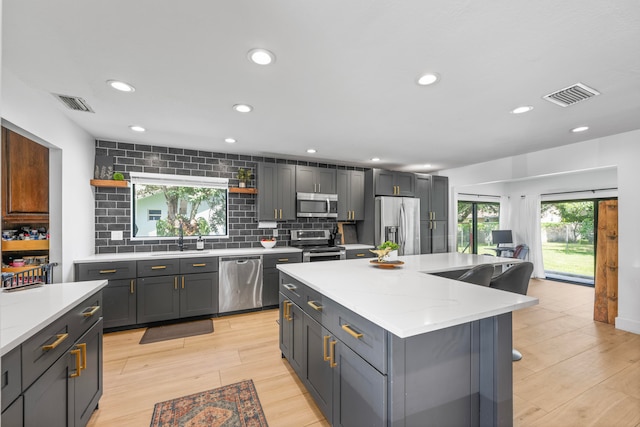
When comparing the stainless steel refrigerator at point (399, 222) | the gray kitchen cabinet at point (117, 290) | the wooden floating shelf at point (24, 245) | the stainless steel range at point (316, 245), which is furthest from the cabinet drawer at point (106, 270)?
the stainless steel refrigerator at point (399, 222)

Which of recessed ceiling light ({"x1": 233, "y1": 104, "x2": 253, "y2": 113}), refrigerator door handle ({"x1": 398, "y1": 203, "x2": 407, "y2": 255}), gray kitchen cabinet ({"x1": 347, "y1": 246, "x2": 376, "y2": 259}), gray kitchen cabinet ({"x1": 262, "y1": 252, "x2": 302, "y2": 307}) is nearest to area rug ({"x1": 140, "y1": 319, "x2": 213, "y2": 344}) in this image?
gray kitchen cabinet ({"x1": 262, "y1": 252, "x2": 302, "y2": 307})

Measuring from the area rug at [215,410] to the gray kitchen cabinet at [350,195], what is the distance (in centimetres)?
326

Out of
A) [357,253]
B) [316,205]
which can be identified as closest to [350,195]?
[316,205]

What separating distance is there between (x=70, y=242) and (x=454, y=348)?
3.64 meters

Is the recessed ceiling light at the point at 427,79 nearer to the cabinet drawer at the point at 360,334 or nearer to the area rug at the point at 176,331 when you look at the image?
the cabinet drawer at the point at 360,334

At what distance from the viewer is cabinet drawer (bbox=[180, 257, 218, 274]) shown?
3734 mm

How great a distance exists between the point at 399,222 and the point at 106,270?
415 cm

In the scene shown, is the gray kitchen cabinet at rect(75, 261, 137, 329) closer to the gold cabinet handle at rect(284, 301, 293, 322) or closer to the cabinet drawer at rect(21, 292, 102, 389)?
the cabinet drawer at rect(21, 292, 102, 389)

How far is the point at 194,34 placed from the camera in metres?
1.77

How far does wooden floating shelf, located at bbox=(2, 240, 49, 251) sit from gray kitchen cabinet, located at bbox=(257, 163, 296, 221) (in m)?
2.41

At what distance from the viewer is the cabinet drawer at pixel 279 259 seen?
4207mm

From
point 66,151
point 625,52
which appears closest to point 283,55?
point 625,52

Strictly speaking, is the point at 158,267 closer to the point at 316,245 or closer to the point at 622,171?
the point at 316,245

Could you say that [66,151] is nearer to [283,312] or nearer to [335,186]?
[283,312]
